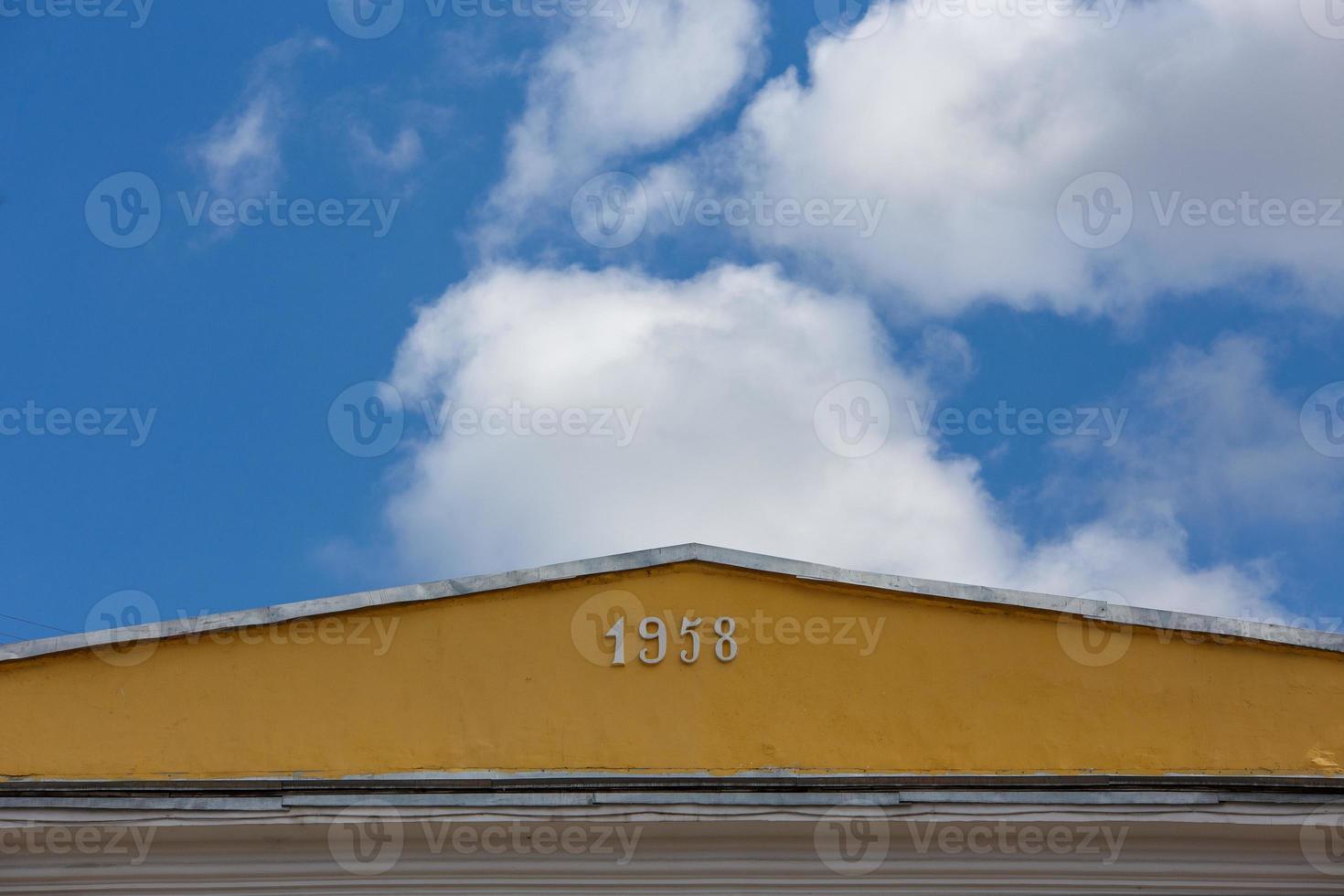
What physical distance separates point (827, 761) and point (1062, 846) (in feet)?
4.37

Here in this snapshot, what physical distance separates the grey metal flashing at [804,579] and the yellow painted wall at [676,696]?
7 cm

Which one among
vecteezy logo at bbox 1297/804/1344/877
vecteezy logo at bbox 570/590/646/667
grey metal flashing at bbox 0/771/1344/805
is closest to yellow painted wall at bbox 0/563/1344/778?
vecteezy logo at bbox 570/590/646/667

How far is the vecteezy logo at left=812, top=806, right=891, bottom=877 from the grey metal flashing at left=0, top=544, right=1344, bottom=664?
4.96ft

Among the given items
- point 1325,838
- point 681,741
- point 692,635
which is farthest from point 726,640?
point 1325,838

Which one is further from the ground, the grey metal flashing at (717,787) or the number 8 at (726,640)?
the number 8 at (726,640)

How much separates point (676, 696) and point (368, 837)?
6.17ft

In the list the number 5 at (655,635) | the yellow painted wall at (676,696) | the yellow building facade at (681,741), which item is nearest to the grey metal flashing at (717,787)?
the yellow building facade at (681,741)

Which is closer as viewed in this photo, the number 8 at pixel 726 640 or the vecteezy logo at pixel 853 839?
the vecteezy logo at pixel 853 839

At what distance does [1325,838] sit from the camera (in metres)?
7.48

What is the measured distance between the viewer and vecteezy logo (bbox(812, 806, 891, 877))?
7.45 meters

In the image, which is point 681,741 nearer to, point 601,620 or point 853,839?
point 601,620

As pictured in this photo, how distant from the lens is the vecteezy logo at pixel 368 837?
24.2 ft

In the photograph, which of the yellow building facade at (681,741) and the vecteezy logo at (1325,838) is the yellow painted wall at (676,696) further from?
Answer: the vecteezy logo at (1325,838)

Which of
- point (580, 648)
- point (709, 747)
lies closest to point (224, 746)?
point (580, 648)
